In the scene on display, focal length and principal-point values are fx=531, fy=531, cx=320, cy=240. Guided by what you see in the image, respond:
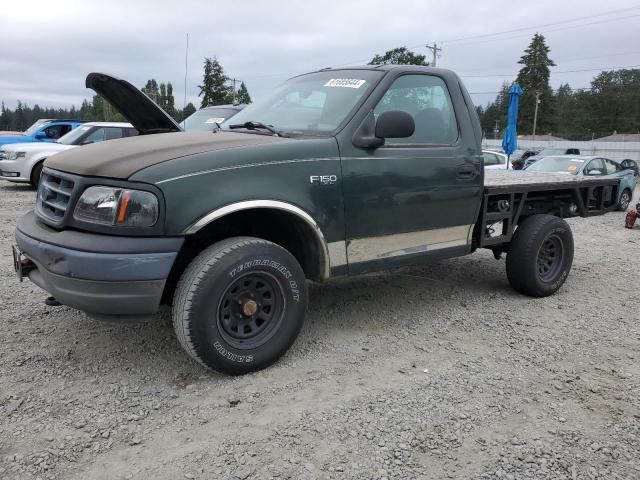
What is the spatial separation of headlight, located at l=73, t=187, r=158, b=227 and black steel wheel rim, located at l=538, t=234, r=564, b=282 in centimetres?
387

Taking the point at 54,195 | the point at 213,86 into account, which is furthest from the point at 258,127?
the point at 213,86

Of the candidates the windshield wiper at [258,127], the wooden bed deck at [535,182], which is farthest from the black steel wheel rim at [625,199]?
the windshield wiper at [258,127]

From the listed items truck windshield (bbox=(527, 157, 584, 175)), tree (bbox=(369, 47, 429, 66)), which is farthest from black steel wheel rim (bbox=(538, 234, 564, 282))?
tree (bbox=(369, 47, 429, 66))

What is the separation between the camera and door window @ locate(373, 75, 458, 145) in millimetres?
4043

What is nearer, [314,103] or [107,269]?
[107,269]

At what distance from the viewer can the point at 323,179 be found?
350cm

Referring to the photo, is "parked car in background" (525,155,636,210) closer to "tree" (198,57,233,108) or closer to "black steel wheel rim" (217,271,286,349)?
"black steel wheel rim" (217,271,286,349)

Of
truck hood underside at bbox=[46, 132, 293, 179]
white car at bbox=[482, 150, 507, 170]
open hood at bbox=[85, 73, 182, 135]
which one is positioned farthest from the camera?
white car at bbox=[482, 150, 507, 170]

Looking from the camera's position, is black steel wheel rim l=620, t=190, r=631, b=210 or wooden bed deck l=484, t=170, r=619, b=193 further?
black steel wheel rim l=620, t=190, r=631, b=210

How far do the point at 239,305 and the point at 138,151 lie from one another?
1114 mm

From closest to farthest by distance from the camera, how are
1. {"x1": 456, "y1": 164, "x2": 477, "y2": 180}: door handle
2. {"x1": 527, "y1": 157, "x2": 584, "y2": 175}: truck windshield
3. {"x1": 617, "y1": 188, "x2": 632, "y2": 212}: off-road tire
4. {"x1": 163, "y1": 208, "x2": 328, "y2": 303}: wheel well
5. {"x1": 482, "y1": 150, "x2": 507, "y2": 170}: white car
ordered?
{"x1": 163, "y1": 208, "x2": 328, "y2": 303}: wheel well < {"x1": 456, "y1": 164, "x2": 477, "y2": 180}: door handle < {"x1": 527, "y1": 157, "x2": 584, "y2": 175}: truck windshield < {"x1": 617, "y1": 188, "x2": 632, "y2": 212}: off-road tire < {"x1": 482, "y1": 150, "x2": 507, "y2": 170}: white car

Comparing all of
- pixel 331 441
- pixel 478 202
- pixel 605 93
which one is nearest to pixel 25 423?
pixel 331 441

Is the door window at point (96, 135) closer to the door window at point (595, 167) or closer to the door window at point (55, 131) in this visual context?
the door window at point (55, 131)

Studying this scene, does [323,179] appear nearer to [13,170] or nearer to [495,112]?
[13,170]
